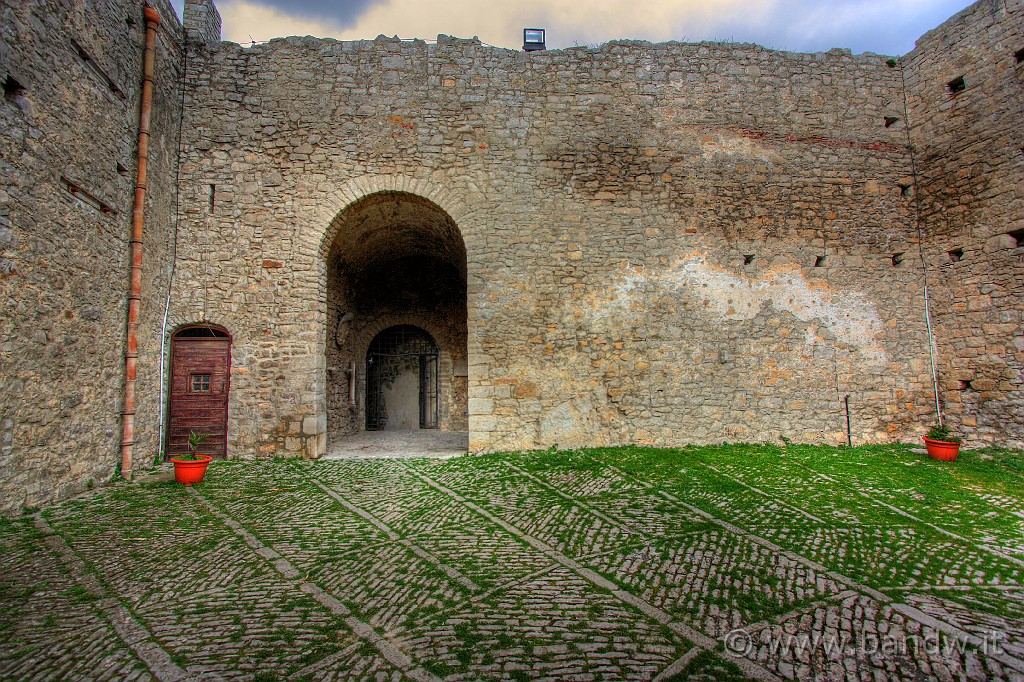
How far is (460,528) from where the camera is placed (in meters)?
4.70

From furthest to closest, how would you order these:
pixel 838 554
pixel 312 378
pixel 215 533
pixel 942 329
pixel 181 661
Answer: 1. pixel 942 329
2. pixel 312 378
3. pixel 215 533
4. pixel 838 554
5. pixel 181 661

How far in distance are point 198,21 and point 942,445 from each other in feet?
46.6

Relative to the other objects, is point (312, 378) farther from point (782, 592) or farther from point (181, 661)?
point (782, 592)

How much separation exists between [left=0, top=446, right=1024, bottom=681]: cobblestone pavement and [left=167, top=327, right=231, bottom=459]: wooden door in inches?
57.4

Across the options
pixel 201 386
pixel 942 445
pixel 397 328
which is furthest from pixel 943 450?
pixel 201 386

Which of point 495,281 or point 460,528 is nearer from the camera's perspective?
point 460,528

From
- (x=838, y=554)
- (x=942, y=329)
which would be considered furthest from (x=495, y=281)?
(x=942, y=329)

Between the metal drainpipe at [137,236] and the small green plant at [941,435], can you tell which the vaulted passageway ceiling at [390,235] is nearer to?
the metal drainpipe at [137,236]

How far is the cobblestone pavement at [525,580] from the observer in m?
2.68

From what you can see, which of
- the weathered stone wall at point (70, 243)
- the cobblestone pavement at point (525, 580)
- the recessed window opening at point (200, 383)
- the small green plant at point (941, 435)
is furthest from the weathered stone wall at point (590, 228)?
the cobblestone pavement at point (525, 580)

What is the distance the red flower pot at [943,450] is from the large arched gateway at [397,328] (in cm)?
860

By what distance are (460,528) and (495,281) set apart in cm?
433

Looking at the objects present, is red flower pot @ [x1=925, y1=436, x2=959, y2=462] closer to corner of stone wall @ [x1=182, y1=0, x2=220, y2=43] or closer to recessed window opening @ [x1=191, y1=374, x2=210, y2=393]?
recessed window opening @ [x1=191, y1=374, x2=210, y2=393]

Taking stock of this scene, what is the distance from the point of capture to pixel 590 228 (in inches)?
317
